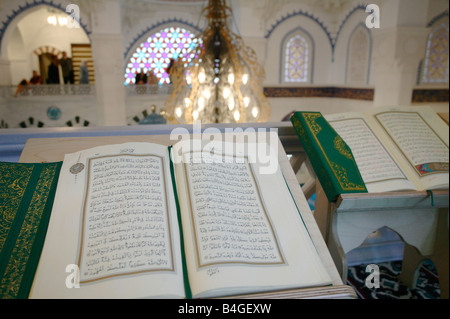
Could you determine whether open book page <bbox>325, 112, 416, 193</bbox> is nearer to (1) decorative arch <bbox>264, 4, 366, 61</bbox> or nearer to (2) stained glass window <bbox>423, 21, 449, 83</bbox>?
(2) stained glass window <bbox>423, 21, 449, 83</bbox>

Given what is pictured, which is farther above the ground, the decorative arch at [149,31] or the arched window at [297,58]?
the decorative arch at [149,31]

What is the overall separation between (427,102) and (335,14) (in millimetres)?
3516

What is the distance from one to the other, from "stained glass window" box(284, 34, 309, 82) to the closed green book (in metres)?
8.36

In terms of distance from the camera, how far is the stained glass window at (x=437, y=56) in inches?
244

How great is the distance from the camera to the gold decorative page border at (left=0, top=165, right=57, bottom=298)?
1.91 ft

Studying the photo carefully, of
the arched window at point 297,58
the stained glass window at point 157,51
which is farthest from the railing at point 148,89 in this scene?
the arched window at point 297,58

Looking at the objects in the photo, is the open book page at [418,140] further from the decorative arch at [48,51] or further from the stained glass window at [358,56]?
the decorative arch at [48,51]

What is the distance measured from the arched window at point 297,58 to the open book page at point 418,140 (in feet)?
27.0

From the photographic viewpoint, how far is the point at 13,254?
636mm

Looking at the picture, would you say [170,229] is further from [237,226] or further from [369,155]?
[369,155]

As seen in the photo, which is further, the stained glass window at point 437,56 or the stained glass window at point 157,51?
the stained glass window at point 157,51

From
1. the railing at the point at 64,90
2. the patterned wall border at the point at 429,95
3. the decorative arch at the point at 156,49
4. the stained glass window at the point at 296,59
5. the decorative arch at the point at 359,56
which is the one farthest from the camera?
the decorative arch at the point at 156,49

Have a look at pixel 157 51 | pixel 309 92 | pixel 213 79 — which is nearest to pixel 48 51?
pixel 157 51
